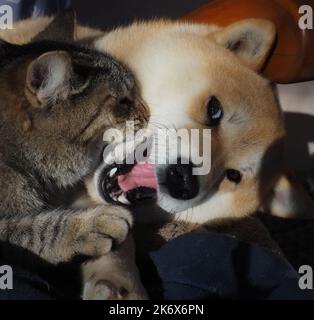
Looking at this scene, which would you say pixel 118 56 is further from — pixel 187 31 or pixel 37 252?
pixel 37 252

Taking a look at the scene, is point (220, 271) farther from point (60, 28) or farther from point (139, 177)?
point (60, 28)

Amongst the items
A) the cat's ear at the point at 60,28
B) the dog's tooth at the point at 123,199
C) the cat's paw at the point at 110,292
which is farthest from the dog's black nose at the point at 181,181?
the cat's ear at the point at 60,28

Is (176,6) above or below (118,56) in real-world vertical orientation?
above

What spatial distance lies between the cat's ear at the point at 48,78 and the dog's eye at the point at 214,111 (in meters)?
0.36

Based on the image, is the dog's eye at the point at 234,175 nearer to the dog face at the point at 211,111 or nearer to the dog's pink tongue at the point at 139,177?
the dog face at the point at 211,111

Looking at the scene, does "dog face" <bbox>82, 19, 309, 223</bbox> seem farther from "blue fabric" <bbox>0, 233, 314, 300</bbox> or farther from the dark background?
the dark background

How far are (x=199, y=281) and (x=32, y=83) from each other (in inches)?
21.4

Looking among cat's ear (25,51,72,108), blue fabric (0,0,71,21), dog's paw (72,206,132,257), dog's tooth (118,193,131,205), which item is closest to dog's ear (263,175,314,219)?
dog's tooth (118,193,131,205)

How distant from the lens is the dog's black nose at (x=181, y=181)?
1374 mm

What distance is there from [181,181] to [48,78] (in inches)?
16.3

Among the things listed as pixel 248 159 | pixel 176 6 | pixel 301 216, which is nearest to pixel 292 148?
pixel 301 216
